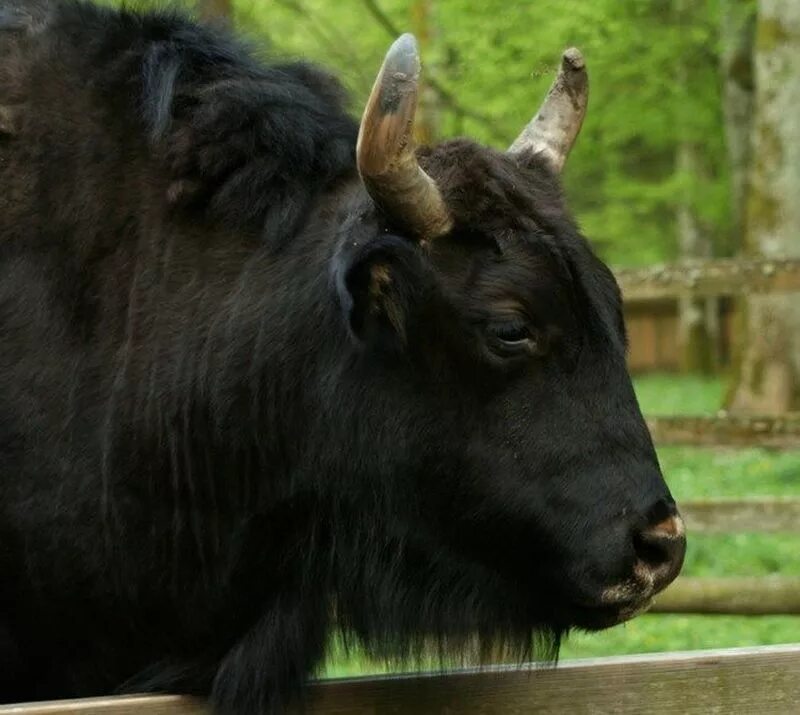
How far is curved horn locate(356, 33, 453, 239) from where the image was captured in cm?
342

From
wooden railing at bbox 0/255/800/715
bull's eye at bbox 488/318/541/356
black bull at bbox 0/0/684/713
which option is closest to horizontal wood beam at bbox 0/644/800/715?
wooden railing at bbox 0/255/800/715

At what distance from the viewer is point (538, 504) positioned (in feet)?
11.9

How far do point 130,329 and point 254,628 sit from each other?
0.87 metres

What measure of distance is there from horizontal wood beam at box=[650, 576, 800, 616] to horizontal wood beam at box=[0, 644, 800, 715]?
11.2 ft

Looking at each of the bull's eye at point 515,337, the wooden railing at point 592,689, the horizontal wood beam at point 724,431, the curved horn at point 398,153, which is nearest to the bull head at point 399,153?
the curved horn at point 398,153

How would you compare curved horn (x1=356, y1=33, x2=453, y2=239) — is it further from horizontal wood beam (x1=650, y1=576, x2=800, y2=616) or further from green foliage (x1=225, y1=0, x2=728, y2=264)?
horizontal wood beam (x1=650, y1=576, x2=800, y2=616)

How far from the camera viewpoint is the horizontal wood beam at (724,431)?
930cm

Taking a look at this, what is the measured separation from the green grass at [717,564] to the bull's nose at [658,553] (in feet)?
2.62

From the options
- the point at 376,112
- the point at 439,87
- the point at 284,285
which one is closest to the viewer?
the point at 376,112

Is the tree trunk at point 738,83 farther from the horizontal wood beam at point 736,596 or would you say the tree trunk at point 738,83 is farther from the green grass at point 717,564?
the horizontal wood beam at point 736,596

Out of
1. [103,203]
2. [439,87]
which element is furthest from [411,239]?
[439,87]

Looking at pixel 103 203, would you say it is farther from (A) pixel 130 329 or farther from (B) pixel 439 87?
(B) pixel 439 87

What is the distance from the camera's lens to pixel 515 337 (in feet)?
12.0

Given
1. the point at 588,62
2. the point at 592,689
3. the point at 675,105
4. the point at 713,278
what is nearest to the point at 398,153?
the point at 592,689
